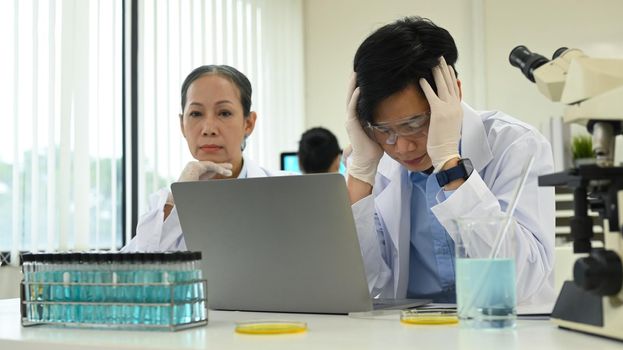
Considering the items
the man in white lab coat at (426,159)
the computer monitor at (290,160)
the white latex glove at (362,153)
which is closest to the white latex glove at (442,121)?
the man in white lab coat at (426,159)

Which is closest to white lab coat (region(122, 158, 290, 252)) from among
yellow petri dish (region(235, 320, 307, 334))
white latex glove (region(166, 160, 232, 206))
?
white latex glove (region(166, 160, 232, 206))

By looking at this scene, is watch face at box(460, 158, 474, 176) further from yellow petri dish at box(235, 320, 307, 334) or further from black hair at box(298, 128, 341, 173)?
black hair at box(298, 128, 341, 173)

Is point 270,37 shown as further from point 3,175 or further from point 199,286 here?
point 199,286

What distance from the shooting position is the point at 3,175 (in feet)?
9.98

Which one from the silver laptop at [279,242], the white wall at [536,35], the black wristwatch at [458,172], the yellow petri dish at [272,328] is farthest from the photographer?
the white wall at [536,35]

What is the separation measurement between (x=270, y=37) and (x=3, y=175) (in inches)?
93.4

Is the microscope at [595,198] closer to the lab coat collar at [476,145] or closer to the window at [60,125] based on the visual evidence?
the lab coat collar at [476,145]

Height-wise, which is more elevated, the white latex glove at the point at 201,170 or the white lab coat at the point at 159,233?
the white latex glove at the point at 201,170

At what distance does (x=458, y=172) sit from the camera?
149 cm

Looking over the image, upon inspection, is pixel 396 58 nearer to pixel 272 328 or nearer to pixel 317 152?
pixel 272 328

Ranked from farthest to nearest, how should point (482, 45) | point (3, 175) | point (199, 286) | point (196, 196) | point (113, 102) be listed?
1. point (482, 45)
2. point (113, 102)
3. point (3, 175)
4. point (196, 196)
5. point (199, 286)

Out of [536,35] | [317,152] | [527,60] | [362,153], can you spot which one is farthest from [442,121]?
[536,35]

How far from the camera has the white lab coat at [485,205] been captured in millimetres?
1369

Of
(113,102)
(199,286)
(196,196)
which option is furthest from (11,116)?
(199,286)
